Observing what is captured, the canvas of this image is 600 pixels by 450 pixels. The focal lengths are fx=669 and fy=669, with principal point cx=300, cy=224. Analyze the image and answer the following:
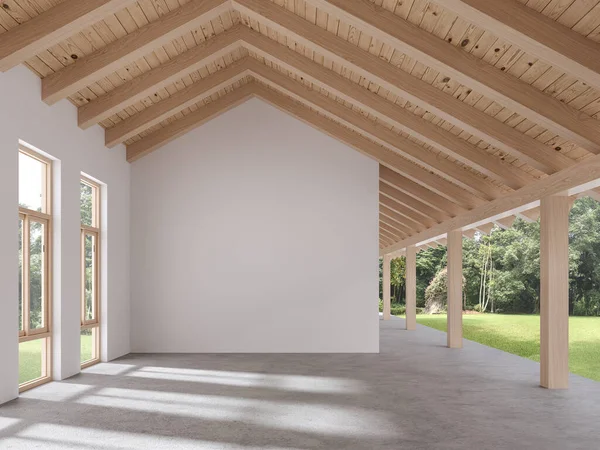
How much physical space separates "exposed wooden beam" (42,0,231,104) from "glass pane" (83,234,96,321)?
287cm

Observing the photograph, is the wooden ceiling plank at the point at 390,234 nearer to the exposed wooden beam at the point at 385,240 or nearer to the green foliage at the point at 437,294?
the exposed wooden beam at the point at 385,240

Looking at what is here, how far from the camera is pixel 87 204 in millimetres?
10320

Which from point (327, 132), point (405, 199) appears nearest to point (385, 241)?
point (405, 199)

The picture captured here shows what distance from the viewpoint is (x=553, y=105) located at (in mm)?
6582

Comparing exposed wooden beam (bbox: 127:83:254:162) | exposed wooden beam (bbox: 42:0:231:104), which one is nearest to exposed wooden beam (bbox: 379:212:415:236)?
exposed wooden beam (bbox: 127:83:254:162)

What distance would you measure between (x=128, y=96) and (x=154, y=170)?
10.3 ft

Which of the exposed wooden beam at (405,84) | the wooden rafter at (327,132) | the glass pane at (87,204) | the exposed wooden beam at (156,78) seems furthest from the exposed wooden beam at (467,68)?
the glass pane at (87,204)

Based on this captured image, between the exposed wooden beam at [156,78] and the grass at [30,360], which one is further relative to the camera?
the exposed wooden beam at [156,78]

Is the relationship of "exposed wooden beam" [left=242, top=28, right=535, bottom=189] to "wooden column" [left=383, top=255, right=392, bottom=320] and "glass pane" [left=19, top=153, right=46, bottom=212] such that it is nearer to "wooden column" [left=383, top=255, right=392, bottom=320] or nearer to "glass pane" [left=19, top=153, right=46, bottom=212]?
"glass pane" [left=19, top=153, right=46, bottom=212]

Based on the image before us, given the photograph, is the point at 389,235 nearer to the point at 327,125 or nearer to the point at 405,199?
the point at 405,199

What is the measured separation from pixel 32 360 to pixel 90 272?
252 centimetres

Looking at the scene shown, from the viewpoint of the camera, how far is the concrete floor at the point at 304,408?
5.41 meters

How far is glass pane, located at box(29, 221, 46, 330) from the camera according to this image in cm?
803

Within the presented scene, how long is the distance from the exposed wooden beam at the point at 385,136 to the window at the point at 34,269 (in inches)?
158
